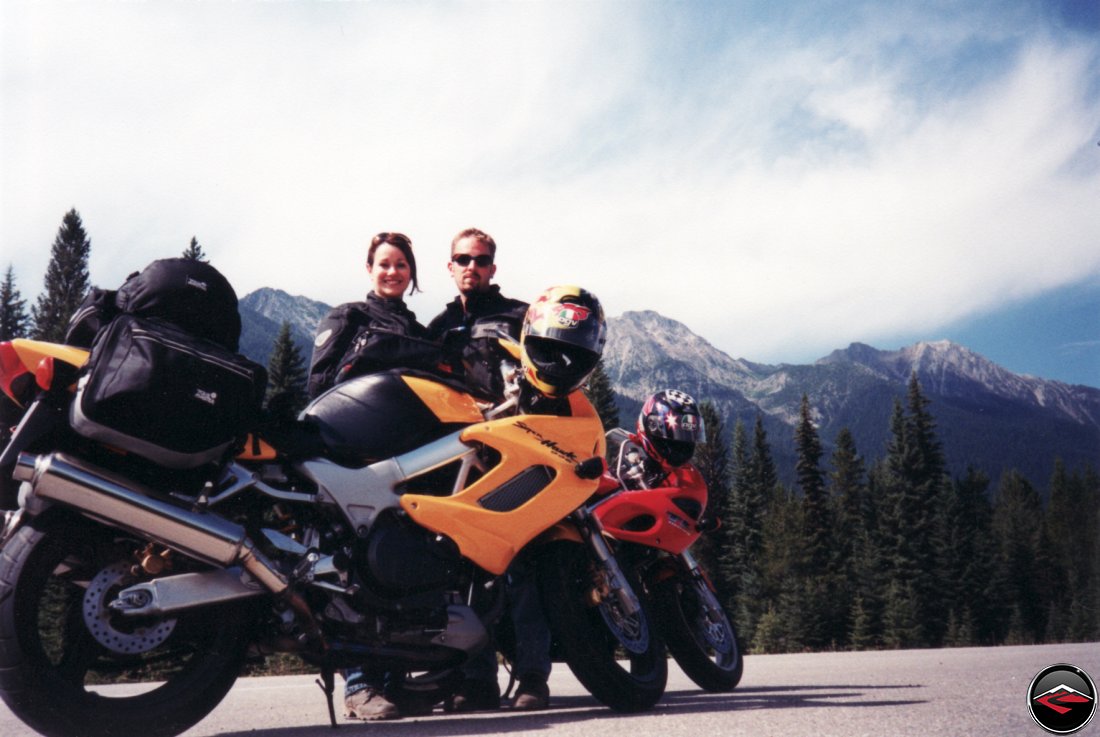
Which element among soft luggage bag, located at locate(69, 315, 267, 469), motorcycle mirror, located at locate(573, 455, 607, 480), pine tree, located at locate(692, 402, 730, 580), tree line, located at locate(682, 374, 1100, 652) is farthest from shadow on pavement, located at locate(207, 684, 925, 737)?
pine tree, located at locate(692, 402, 730, 580)

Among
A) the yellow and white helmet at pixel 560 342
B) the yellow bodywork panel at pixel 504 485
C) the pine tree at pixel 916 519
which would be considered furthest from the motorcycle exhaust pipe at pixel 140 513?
the pine tree at pixel 916 519

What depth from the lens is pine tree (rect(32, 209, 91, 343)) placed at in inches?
2048

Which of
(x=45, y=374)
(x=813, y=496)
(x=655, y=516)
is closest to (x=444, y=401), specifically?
(x=45, y=374)

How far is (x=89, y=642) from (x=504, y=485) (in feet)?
5.44

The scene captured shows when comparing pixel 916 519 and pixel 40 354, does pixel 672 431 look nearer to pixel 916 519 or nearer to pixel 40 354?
pixel 40 354

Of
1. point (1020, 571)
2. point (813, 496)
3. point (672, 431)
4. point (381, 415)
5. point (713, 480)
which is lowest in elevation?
point (1020, 571)

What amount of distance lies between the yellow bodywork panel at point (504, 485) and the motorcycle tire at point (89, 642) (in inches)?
34.2

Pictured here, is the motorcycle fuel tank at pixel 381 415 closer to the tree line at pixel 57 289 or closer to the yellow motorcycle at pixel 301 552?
the yellow motorcycle at pixel 301 552

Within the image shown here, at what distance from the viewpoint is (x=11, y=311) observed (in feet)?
184

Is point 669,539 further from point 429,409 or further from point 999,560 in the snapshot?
point 999,560

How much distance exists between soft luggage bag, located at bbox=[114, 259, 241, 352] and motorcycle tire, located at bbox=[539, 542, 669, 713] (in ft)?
5.70

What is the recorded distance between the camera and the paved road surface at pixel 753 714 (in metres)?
→ 2.95

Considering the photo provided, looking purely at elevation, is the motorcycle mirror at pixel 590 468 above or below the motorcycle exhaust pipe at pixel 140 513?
above

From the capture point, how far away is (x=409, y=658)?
137 inches
